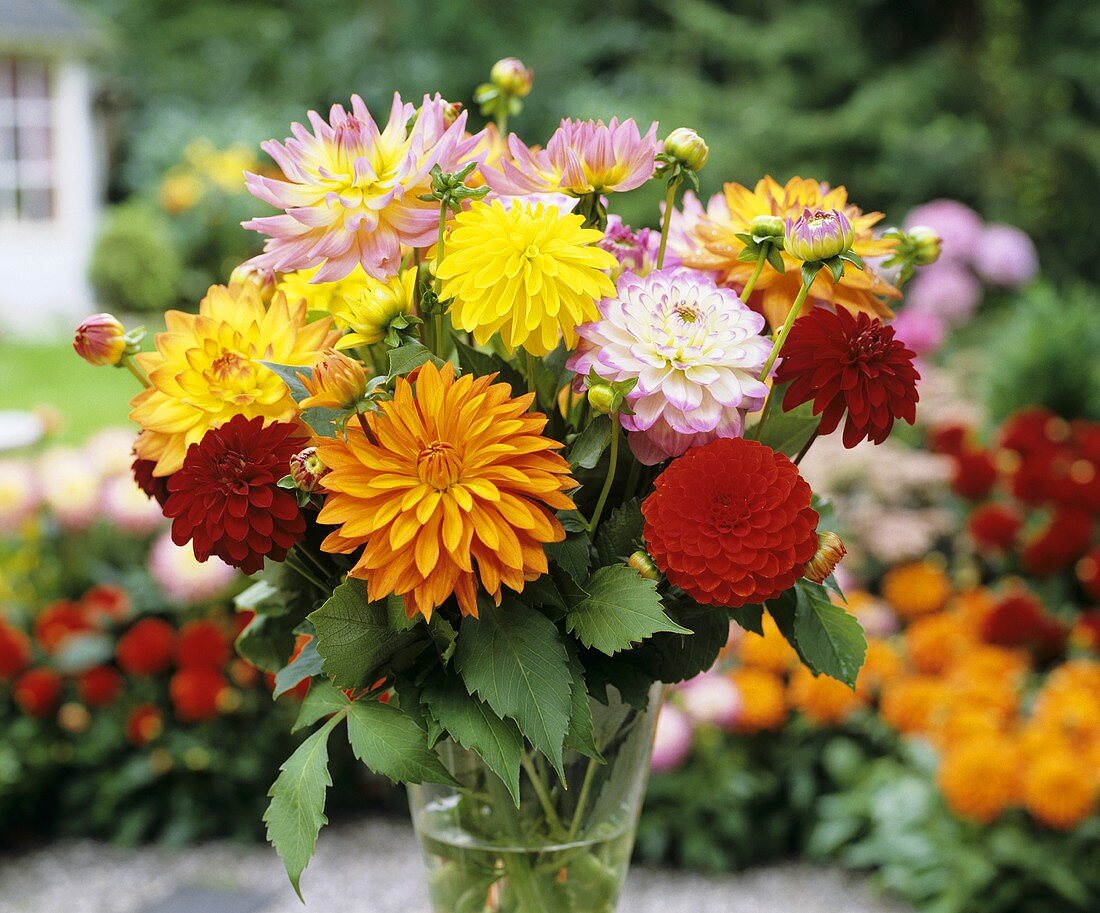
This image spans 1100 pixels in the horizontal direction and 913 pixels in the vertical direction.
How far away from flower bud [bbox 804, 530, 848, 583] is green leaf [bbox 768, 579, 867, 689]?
66 mm

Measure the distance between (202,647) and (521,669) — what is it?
1.78 metres

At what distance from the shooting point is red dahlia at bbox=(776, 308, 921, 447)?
25.0 inches

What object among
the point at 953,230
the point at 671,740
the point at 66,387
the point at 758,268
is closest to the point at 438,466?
the point at 758,268

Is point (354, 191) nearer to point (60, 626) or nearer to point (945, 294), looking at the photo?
point (60, 626)

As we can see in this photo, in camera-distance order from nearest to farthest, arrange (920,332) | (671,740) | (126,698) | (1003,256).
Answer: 1. (671,740)
2. (126,698)
3. (920,332)
4. (1003,256)

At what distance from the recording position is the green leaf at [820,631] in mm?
728

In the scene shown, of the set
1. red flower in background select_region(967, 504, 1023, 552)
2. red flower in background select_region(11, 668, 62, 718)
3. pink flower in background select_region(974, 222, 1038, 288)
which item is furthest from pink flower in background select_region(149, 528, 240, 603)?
pink flower in background select_region(974, 222, 1038, 288)

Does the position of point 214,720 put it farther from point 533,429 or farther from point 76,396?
point 76,396

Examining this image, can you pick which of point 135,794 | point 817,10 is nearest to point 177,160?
point 817,10

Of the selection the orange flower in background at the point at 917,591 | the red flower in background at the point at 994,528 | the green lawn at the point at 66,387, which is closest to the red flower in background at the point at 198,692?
the orange flower in background at the point at 917,591

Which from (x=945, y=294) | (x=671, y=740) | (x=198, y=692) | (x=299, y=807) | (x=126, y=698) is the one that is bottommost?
(x=126, y=698)

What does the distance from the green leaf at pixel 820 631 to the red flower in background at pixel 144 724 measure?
1859 mm

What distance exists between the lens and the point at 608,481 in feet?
2.19

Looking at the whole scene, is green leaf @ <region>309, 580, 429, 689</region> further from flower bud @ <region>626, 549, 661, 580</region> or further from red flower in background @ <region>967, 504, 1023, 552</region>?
red flower in background @ <region>967, 504, 1023, 552</region>
